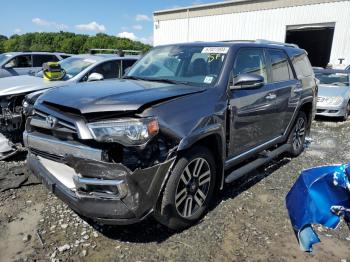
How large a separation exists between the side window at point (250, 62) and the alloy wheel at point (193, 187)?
1200 mm

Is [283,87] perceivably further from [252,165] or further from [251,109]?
[252,165]

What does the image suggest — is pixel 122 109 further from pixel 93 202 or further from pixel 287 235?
pixel 287 235

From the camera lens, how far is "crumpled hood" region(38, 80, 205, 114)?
2.80 metres

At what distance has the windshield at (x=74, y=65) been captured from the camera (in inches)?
273

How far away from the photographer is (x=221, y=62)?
3.85 m

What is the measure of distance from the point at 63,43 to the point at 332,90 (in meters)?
40.5

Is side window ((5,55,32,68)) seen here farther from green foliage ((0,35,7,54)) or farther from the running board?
green foliage ((0,35,7,54))

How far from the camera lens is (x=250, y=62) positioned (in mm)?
4285

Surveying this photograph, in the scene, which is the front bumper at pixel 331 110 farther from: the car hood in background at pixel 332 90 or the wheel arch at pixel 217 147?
the wheel arch at pixel 217 147

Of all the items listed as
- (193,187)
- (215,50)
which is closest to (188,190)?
(193,187)

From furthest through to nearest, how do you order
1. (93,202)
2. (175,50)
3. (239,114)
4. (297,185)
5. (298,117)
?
1. (298,117)
2. (175,50)
3. (239,114)
4. (93,202)
5. (297,185)

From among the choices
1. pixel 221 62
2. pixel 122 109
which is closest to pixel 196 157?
pixel 122 109

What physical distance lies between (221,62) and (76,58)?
4818 mm

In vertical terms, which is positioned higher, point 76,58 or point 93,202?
point 76,58
